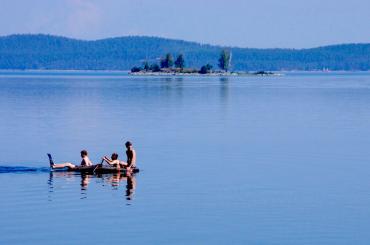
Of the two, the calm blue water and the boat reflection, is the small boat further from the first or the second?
the calm blue water

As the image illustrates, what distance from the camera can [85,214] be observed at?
2556 cm

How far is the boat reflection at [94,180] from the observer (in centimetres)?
3036

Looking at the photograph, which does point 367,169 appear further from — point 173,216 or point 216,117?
point 216,117

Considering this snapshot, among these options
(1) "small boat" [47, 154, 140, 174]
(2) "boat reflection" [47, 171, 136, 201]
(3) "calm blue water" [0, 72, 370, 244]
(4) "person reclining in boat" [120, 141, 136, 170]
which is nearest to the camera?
(3) "calm blue water" [0, 72, 370, 244]

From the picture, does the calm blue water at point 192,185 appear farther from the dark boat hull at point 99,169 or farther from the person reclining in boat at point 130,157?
the person reclining in boat at point 130,157

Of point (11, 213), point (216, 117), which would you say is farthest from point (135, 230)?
point (216, 117)

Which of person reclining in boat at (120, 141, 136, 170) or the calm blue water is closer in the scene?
the calm blue water

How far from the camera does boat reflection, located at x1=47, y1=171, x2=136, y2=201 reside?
1195 inches

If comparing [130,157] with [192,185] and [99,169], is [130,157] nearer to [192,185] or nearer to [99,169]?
[99,169]

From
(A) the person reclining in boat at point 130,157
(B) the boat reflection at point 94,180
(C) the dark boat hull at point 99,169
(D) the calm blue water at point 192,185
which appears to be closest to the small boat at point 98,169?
(C) the dark boat hull at point 99,169

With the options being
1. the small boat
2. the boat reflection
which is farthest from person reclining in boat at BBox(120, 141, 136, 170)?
the boat reflection

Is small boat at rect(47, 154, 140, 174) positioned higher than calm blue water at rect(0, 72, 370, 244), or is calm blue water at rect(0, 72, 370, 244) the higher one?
small boat at rect(47, 154, 140, 174)

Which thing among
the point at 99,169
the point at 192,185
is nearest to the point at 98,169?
the point at 99,169

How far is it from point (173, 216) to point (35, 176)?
30.7ft
